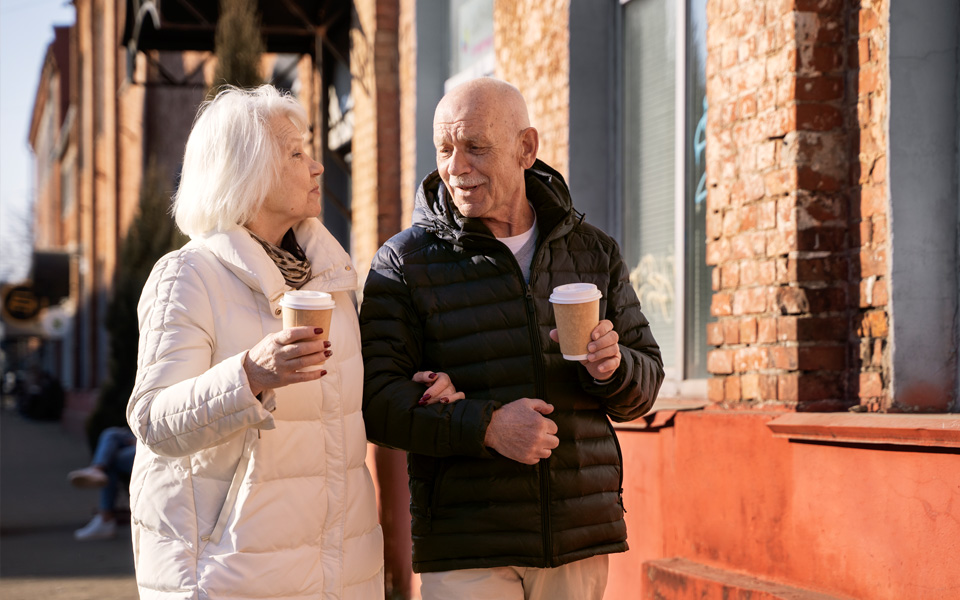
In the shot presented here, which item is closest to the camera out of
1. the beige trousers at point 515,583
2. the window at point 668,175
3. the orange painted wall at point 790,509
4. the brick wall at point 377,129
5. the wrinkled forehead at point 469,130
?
the beige trousers at point 515,583

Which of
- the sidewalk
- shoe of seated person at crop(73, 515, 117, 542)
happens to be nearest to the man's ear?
the sidewalk

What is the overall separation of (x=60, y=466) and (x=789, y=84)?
15945 mm

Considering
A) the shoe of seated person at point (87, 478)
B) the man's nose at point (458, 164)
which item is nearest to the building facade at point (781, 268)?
the man's nose at point (458, 164)

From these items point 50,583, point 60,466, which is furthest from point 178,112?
point 50,583

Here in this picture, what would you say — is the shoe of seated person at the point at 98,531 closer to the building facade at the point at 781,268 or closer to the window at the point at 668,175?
the building facade at the point at 781,268

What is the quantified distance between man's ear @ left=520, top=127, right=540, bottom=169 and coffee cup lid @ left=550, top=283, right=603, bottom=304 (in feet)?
2.02

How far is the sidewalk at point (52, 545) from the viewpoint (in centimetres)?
743

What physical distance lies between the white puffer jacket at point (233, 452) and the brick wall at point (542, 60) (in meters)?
3.29

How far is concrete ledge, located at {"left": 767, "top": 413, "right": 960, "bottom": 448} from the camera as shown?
3.23 m

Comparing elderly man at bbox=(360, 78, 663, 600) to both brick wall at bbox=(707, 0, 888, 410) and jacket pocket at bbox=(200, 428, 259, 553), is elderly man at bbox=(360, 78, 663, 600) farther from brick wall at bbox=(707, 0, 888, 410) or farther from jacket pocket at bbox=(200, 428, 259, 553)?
brick wall at bbox=(707, 0, 888, 410)

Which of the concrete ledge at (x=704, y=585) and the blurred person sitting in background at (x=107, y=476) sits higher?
the concrete ledge at (x=704, y=585)

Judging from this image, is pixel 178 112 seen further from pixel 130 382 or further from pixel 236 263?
pixel 236 263

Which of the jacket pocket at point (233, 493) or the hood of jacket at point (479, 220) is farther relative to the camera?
the hood of jacket at point (479, 220)

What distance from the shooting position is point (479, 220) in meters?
3.08
